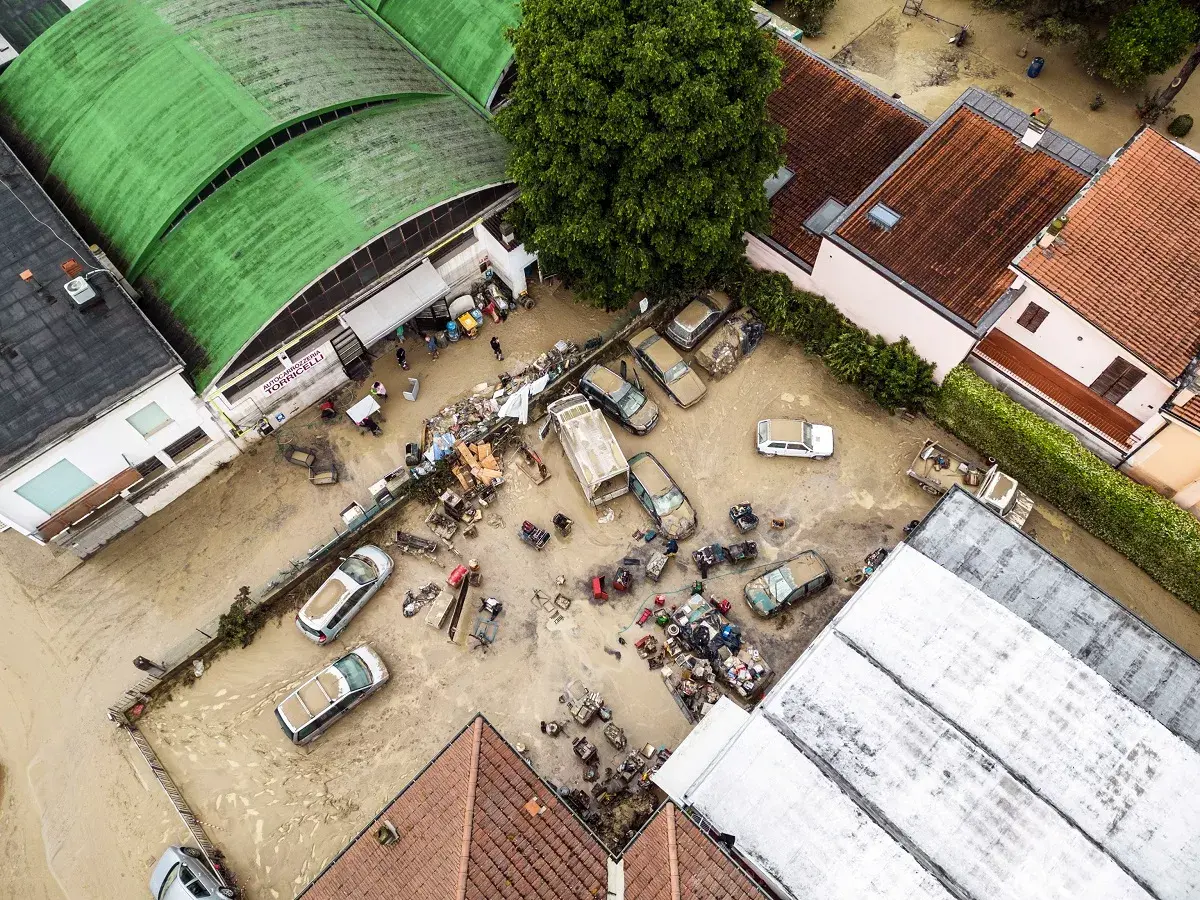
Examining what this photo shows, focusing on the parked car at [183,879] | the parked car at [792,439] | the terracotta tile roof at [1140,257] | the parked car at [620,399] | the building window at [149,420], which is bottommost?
the parked car at [183,879]

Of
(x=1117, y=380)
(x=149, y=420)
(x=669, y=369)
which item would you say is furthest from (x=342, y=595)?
(x=1117, y=380)

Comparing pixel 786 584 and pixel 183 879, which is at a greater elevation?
pixel 786 584

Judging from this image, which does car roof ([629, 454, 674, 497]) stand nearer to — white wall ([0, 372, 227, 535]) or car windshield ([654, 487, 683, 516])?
car windshield ([654, 487, 683, 516])

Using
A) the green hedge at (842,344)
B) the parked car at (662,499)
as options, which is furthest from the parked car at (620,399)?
the green hedge at (842,344)

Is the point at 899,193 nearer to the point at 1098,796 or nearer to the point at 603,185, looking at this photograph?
the point at 603,185

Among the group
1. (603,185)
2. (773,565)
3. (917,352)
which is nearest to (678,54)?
(603,185)

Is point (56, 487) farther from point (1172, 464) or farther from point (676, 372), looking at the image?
point (1172, 464)

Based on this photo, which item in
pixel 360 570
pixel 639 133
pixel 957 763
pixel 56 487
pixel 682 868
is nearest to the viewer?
pixel 682 868

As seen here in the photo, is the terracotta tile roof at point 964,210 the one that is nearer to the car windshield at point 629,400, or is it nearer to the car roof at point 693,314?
the car roof at point 693,314
